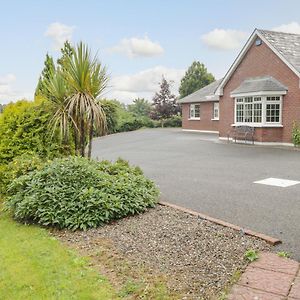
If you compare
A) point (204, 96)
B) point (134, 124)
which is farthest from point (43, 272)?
point (134, 124)

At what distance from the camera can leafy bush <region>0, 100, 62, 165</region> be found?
7305 millimetres

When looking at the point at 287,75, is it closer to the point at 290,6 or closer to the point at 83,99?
the point at 290,6

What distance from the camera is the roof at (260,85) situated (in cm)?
1745

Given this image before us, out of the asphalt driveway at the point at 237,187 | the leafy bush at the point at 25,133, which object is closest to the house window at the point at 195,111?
the asphalt driveway at the point at 237,187

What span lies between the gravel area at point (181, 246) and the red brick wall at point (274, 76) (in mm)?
13414

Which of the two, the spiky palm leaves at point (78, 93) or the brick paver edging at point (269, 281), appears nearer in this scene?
the brick paver edging at point (269, 281)

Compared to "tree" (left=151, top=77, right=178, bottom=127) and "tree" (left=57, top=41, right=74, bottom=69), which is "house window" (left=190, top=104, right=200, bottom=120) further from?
"tree" (left=57, top=41, right=74, bottom=69)

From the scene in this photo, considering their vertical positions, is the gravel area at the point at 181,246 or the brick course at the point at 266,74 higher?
the brick course at the point at 266,74

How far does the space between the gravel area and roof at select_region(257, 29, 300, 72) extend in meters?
14.2

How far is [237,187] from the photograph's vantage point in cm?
804

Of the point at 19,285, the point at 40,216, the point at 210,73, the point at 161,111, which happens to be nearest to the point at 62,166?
the point at 40,216

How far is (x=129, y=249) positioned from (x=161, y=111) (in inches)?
1366

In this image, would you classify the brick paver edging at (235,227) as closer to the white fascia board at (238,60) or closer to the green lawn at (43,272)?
the green lawn at (43,272)

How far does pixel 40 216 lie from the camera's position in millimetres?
5309
